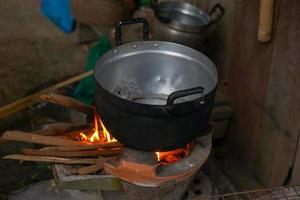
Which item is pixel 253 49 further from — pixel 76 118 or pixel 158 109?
pixel 76 118

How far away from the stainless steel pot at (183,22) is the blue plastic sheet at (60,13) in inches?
77.7

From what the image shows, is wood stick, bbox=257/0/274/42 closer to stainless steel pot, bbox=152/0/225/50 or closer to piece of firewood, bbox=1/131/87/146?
stainless steel pot, bbox=152/0/225/50

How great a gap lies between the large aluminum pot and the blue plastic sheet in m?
2.74

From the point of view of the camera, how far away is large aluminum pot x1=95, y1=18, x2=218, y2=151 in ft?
7.30

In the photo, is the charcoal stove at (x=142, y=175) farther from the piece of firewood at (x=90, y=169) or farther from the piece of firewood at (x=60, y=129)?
the piece of firewood at (x=60, y=129)

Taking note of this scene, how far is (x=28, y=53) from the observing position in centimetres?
509

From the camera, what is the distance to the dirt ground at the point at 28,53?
4711mm

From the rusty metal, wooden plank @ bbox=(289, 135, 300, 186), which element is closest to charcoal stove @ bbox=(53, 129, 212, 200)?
the rusty metal

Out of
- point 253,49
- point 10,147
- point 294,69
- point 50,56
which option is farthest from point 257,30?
point 50,56

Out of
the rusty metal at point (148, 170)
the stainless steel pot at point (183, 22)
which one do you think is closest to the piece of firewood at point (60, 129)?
the rusty metal at point (148, 170)

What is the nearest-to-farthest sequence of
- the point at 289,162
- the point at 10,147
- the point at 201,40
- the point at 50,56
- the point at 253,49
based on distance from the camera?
the point at 289,162 → the point at 253,49 → the point at 201,40 → the point at 10,147 → the point at 50,56

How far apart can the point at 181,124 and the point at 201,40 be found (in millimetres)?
1272

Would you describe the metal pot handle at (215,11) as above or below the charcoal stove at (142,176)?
above

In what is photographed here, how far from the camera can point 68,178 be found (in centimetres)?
254
